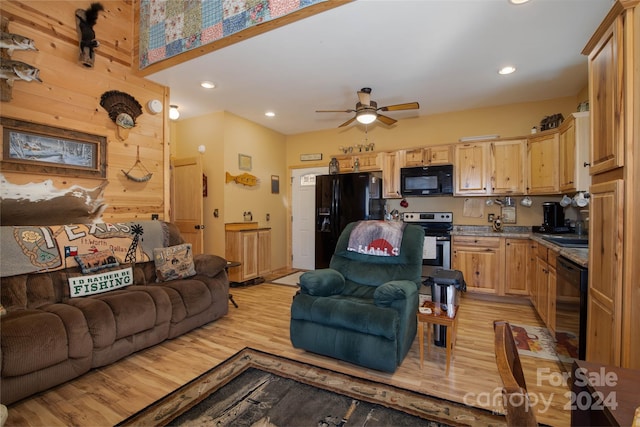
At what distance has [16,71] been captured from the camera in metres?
2.27

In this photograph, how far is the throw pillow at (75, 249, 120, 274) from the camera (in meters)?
2.43

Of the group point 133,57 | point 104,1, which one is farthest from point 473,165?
point 104,1

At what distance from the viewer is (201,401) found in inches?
70.6

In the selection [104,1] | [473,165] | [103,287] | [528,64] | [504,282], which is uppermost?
[104,1]

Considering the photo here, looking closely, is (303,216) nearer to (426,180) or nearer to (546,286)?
(426,180)

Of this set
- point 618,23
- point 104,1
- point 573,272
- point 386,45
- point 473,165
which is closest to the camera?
point 618,23

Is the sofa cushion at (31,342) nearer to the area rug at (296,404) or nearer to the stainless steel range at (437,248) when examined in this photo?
the area rug at (296,404)

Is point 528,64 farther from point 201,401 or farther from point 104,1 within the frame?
point 104,1

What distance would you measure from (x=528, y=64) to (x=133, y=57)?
4361 millimetres

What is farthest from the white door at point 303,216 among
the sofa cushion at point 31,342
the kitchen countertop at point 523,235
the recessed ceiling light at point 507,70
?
the sofa cushion at point 31,342

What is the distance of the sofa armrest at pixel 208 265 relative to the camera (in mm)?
3029

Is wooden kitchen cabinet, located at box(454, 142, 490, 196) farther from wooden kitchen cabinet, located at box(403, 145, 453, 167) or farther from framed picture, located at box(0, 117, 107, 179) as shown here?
framed picture, located at box(0, 117, 107, 179)

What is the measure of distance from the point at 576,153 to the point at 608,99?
6.28 feet

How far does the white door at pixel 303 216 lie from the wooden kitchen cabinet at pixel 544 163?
3.20 m
